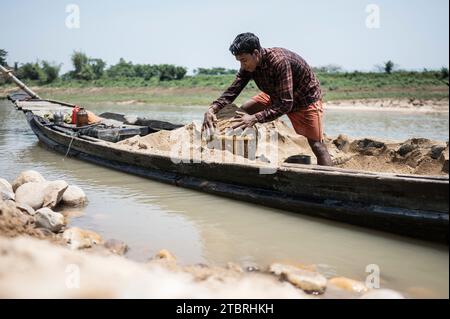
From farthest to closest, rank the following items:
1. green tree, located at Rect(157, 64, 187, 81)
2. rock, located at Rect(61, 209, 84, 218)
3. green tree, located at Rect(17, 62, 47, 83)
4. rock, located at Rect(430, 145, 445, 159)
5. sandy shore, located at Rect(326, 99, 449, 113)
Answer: green tree, located at Rect(17, 62, 47, 83), green tree, located at Rect(157, 64, 187, 81), sandy shore, located at Rect(326, 99, 449, 113), rock, located at Rect(430, 145, 445, 159), rock, located at Rect(61, 209, 84, 218)

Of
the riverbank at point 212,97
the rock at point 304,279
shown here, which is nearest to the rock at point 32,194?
the rock at point 304,279

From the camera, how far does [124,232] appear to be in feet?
10.8

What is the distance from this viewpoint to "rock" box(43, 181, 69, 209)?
3717mm

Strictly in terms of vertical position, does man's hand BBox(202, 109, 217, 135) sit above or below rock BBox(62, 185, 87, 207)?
above

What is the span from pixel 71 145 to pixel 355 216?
4830mm

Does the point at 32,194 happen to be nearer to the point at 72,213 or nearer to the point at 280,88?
the point at 72,213

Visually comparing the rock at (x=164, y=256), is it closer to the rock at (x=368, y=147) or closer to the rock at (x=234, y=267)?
the rock at (x=234, y=267)

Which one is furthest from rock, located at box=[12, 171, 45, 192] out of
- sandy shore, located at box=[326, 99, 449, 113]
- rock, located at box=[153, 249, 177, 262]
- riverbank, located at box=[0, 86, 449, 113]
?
sandy shore, located at box=[326, 99, 449, 113]

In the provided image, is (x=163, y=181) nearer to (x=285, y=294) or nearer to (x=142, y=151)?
(x=142, y=151)

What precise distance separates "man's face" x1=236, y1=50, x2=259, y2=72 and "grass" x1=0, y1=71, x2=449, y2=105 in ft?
55.5

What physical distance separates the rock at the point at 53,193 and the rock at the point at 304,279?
220 cm

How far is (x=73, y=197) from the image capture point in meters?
3.95

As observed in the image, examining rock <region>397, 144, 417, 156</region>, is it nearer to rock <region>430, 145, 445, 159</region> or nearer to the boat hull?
rock <region>430, 145, 445, 159</region>
